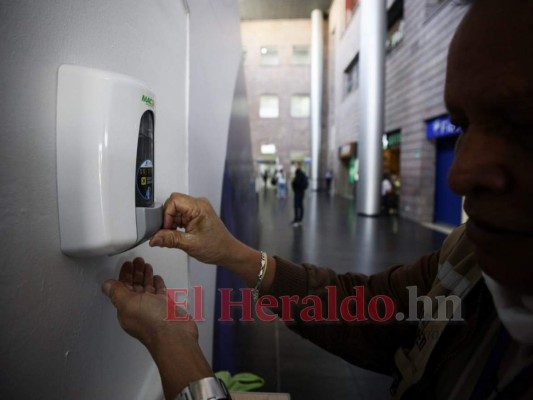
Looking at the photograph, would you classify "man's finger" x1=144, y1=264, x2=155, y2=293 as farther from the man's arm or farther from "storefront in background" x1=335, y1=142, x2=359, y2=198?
"storefront in background" x1=335, y1=142, x2=359, y2=198

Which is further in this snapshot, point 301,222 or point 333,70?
point 333,70

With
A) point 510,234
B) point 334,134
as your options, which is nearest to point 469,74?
point 510,234

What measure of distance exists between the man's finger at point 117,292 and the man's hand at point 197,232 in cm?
17

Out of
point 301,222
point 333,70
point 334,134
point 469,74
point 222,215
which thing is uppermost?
point 333,70

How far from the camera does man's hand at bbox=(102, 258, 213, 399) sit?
616 mm

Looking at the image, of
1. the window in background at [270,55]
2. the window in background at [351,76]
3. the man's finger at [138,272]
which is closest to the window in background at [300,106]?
the window in background at [270,55]

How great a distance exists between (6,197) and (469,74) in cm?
74

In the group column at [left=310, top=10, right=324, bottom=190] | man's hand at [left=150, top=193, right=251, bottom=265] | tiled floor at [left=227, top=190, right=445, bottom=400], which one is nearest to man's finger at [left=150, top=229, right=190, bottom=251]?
man's hand at [left=150, top=193, right=251, bottom=265]

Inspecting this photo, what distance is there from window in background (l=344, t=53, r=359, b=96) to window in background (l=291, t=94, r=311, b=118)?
6.50 m

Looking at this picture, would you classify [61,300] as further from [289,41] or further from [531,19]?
[289,41]

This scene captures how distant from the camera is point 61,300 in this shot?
67cm

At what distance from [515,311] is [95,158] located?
78 cm

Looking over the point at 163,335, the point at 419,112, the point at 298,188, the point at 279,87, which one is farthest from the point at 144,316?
the point at 279,87

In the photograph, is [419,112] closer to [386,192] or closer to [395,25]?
[386,192]
